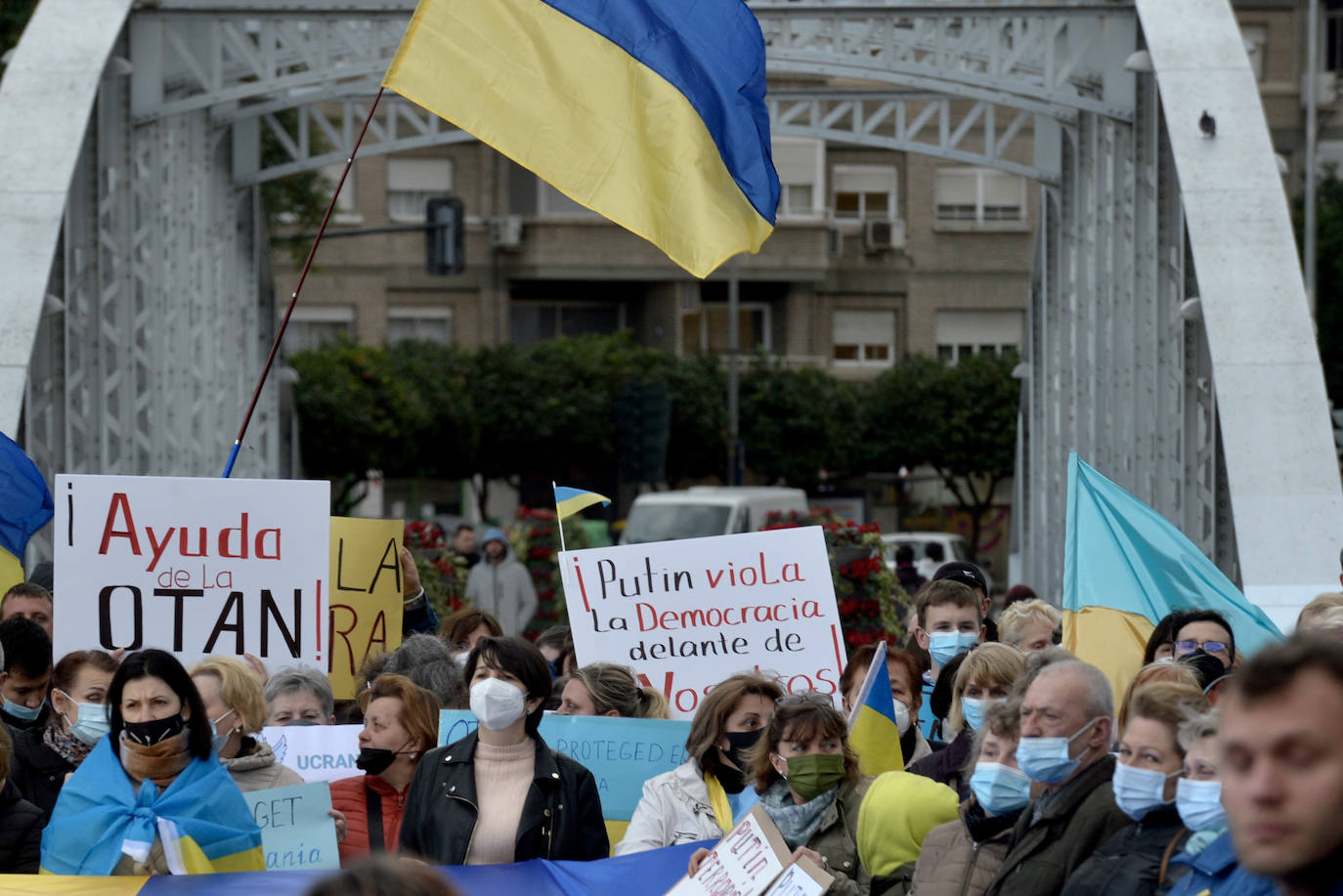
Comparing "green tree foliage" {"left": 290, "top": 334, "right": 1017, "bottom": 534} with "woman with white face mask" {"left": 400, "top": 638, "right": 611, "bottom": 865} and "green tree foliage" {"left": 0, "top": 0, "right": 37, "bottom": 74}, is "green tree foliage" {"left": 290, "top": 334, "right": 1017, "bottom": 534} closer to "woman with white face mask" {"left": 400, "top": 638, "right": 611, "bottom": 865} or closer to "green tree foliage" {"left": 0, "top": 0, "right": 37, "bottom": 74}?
"green tree foliage" {"left": 0, "top": 0, "right": 37, "bottom": 74}

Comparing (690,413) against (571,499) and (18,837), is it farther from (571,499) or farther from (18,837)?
(18,837)

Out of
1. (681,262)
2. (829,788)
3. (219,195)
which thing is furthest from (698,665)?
(219,195)

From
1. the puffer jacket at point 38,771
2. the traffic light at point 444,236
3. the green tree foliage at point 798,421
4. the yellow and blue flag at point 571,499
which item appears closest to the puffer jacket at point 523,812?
the puffer jacket at point 38,771

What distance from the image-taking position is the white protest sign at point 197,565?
705cm

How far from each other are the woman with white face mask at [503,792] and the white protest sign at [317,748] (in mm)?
1074

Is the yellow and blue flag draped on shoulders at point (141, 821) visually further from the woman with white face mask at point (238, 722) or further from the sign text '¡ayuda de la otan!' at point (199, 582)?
the sign text '¡ayuda de la otan!' at point (199, 582)

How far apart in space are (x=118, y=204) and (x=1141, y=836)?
514 inches

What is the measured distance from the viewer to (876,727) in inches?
238

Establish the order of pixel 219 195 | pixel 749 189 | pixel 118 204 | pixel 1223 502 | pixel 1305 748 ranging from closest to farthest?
pixel 1305 748 < pixel 749 189 < pixel 1223 502 < pixel 118 204 < pixel 219 195

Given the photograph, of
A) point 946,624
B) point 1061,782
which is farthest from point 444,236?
point 1061,782

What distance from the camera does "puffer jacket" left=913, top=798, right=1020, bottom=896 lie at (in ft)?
14.9

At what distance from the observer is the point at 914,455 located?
4562 cm

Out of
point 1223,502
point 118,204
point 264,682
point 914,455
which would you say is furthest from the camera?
point 914,455

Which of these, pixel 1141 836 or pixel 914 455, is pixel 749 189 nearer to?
pixel 1141 836
